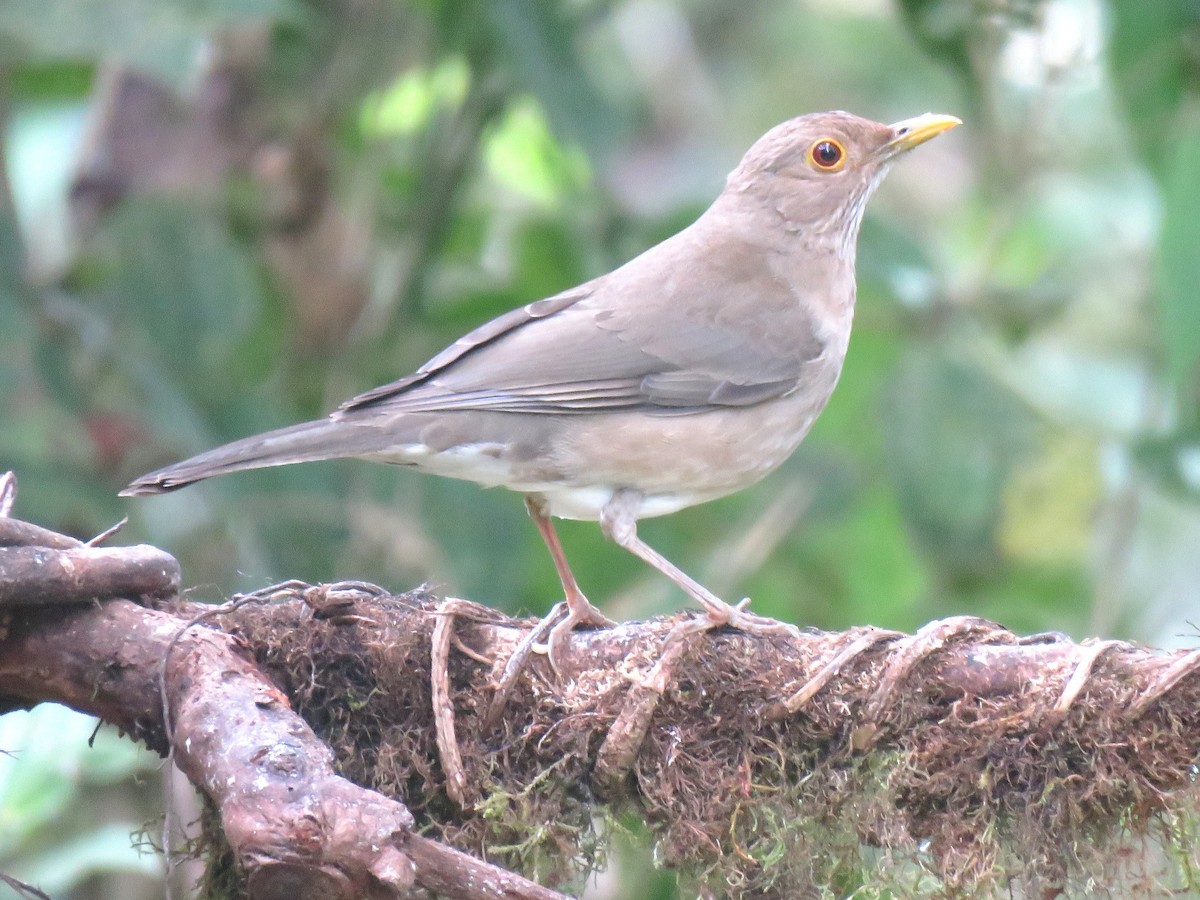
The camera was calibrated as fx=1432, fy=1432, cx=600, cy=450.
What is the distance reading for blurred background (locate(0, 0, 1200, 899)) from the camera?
5137mm

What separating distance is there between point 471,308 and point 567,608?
2.79m

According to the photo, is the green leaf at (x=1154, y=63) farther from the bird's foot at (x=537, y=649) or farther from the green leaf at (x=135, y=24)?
the bird's foot at (x=537, y=649)

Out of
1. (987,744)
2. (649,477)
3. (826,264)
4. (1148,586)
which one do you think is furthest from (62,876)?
(1148,586)

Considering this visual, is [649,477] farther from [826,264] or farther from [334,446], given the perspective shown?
[826,264]

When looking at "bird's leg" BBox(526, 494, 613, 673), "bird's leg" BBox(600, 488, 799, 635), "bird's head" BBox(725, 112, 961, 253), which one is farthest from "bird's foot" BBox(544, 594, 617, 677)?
"bird's head" BBox(725, 112, 961, 253)

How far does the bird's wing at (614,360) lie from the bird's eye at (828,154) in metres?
0.62

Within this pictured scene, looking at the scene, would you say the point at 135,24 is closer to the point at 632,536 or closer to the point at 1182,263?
the point at 632,536

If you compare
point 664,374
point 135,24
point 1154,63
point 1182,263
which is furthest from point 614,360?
point 1154,63

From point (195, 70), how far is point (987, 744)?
11.0 feet

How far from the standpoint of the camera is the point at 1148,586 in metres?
6.98

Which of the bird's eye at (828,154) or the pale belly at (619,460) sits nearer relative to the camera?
the pale belly at (619,460)

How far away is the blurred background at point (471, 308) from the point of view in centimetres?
514

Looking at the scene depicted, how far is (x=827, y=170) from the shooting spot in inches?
212

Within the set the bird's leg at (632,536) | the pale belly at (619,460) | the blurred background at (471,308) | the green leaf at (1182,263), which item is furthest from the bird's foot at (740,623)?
the green leaf at (1182,263)
